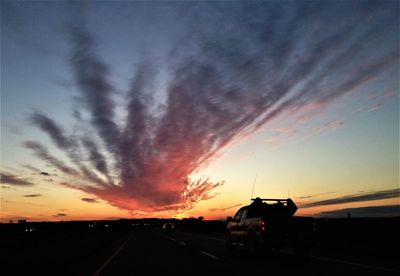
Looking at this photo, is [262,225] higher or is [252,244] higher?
[262,225]

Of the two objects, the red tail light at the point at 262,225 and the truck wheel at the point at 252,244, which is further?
the truck wheel at the point at 252,244

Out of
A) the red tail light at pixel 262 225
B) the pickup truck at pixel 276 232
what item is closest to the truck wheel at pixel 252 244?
the pickup truck at pixel 276 232

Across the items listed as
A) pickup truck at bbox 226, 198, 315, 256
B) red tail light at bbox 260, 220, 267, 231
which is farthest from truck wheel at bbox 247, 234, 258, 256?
red tail light at bbox 260, 220, 267, 231

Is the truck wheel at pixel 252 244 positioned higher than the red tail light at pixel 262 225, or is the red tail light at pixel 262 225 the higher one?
the red tail light at pixel 262 225

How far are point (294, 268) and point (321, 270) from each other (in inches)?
34.9

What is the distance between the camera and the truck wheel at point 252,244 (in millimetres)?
17281

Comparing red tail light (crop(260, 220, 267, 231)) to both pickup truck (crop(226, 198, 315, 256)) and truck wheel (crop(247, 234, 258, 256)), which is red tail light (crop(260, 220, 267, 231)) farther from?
truck wheel (crop(247, 234, 258, 256))

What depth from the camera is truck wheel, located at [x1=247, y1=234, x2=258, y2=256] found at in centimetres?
1728

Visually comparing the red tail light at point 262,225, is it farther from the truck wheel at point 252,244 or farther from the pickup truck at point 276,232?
the truck wheel at point 252,244

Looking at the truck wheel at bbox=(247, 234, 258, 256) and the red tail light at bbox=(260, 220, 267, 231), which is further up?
the red tail light at bbox=(260, 220, 267, 231)

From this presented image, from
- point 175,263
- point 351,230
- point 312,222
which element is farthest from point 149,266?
point 351,230

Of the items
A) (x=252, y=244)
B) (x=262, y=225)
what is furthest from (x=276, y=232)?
(x=252, y=244)

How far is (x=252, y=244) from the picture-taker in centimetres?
1756

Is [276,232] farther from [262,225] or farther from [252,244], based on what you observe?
[252,244]
